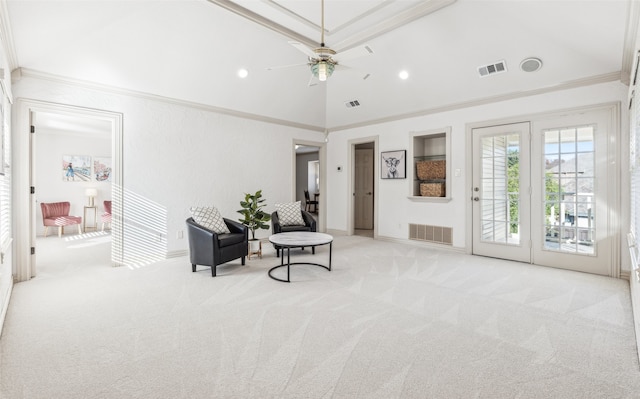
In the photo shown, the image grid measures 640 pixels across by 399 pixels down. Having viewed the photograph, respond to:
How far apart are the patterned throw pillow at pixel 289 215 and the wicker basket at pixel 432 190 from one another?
236 cm

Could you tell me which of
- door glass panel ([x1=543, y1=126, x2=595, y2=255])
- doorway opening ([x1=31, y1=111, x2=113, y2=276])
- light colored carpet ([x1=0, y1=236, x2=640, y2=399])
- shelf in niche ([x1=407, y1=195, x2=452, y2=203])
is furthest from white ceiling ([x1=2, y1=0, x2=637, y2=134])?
doorway opening ([x1=31, y1=111, x2=113, y2=276])

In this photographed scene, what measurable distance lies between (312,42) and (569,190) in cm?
422

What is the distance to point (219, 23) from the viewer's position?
4.17 m

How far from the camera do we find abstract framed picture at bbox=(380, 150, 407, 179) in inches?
244

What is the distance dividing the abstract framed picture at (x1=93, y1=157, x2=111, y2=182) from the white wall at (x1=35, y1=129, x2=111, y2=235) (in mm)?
106

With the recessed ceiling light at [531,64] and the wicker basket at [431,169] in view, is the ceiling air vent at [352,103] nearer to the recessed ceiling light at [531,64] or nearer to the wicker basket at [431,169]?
the wicker basket at [431,169]

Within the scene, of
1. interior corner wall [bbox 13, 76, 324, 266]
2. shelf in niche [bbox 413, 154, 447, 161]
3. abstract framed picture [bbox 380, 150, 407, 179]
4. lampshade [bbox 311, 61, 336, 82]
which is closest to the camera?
lampshade [bbox 311, 61, 336, 82]

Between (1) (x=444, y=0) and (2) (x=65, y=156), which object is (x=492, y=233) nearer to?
(1) (x=444, y=0)

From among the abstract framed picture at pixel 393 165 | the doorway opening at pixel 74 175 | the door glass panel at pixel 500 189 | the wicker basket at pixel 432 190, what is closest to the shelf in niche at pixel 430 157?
the abstract framed picture at pixel 393 165

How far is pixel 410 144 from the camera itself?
19.9ft

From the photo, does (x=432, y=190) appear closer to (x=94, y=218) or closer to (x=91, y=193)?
(x=91, y=193)

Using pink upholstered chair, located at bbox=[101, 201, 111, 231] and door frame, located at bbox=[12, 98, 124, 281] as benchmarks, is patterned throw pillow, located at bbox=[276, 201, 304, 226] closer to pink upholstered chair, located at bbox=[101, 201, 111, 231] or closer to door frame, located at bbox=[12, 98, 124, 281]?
door frame, located at bbox=[12, 98, 124, 281]

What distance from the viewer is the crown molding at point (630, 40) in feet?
8.77

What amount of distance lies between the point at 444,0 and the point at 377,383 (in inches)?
→ 153
